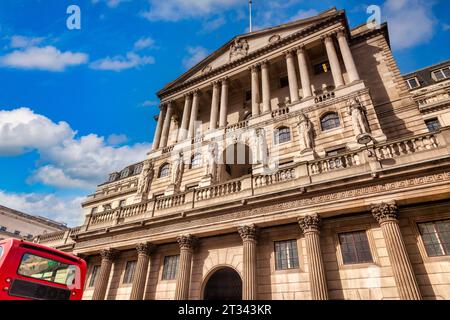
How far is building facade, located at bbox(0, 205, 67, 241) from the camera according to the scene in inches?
1965

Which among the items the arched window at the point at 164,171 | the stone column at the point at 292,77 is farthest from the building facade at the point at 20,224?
the stone column at the point at 292,77

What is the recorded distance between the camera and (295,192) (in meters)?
14.1

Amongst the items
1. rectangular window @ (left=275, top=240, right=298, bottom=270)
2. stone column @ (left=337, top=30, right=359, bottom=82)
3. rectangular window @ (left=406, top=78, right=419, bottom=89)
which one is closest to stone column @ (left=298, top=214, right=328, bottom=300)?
rectangular window @ (left=275, top=240, right=298, bottom=270)

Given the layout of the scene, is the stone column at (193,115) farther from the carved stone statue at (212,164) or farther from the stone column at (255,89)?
the stone column at (255,89)

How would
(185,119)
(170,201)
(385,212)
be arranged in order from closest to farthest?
(385,212)
(170,201)
(185,119)

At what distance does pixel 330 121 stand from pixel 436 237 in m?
10.0

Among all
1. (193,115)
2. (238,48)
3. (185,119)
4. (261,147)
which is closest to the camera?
(261,147)

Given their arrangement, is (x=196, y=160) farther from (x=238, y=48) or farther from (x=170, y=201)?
(x=238, y=48)

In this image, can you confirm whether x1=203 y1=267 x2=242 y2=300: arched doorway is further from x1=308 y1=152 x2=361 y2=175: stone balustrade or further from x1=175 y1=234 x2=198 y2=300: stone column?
x1=308 y1=152 x2=361 y2=175: stone balustrade

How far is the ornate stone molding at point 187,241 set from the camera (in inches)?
634

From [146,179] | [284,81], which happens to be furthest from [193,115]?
[284,81]

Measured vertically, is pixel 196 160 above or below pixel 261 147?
above

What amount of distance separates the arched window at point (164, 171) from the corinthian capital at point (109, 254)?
811cm
